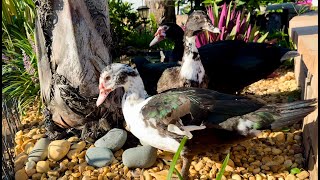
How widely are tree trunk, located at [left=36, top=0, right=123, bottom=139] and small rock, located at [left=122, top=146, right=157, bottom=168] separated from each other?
37 centimetres

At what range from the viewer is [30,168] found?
271cm

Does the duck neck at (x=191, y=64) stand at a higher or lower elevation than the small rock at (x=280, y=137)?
higher

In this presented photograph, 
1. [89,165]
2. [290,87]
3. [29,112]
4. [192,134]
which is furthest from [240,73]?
[29,112]

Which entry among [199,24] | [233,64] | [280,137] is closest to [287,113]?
[280,137]

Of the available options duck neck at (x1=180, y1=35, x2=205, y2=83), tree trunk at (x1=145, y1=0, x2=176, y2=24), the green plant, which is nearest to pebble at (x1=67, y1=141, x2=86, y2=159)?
duck neck at (x1=180, y1=35, x2=205, y2=83)

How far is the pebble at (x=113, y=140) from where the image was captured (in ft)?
9.25

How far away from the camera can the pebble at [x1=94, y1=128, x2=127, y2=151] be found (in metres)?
2.82

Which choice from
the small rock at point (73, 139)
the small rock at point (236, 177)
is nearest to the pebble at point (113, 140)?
the small rock at point (73, 139)

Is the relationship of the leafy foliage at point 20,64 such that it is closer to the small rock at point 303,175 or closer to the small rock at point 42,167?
the small rock at point 42,167

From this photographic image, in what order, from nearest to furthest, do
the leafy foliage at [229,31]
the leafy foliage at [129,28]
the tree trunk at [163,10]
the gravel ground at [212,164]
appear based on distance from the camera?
the gravel ground at [212,164], the leafy foliage at [229,31], the leafy foliage at [129,28], the tree trunk at [163,10]

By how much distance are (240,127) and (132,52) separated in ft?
12.3

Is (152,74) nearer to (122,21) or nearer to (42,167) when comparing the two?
(42,167)

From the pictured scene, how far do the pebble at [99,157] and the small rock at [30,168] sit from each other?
368 millimetres

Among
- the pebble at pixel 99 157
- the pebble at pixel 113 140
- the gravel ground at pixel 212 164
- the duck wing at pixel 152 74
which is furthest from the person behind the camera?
the duck wing at pixel 152 74
